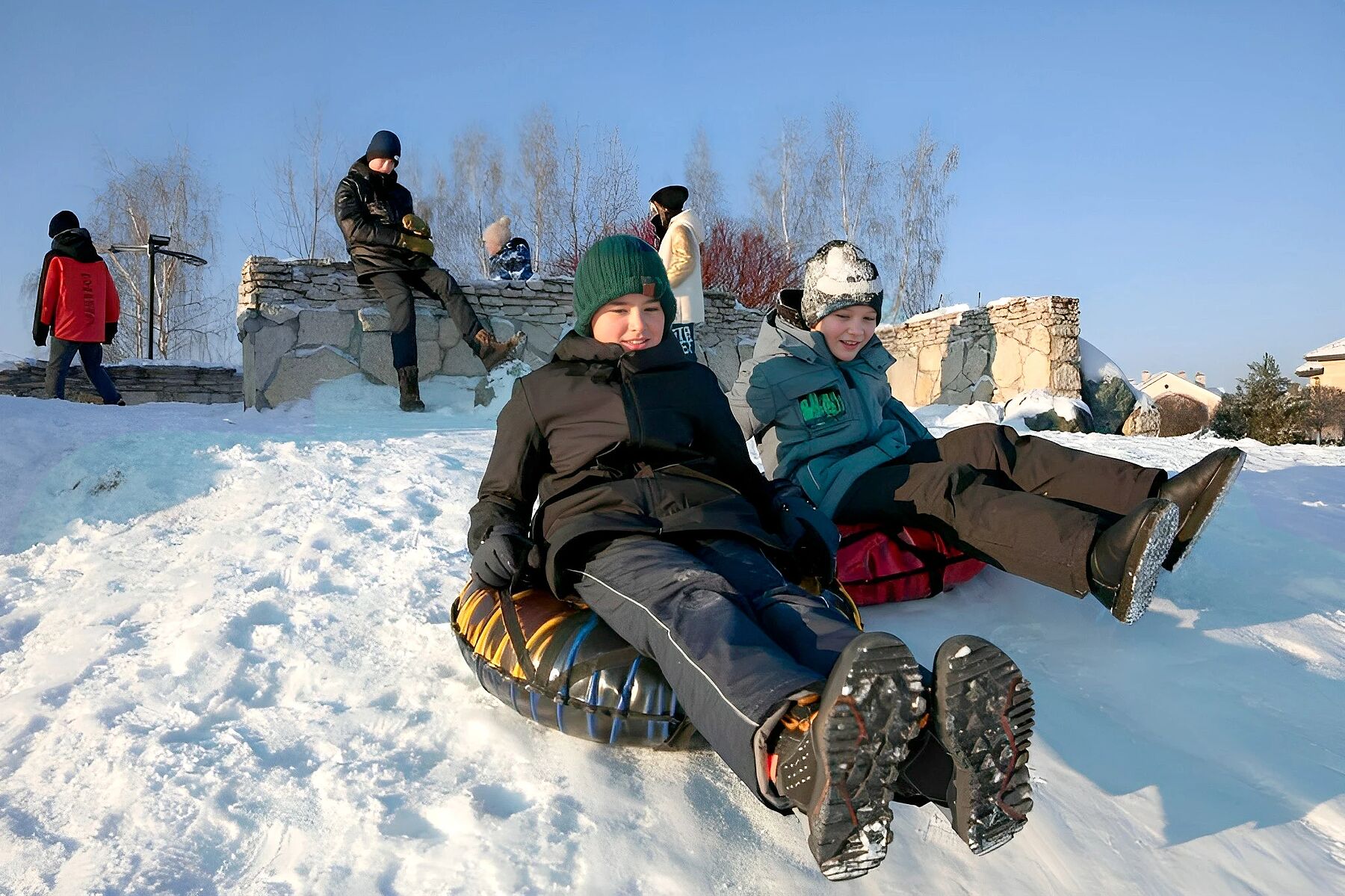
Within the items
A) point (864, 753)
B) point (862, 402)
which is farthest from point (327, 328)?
point (864, 753)

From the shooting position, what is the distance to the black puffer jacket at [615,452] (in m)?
2.00

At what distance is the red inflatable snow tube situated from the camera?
8.45 ft

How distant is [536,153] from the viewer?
20.0 metres

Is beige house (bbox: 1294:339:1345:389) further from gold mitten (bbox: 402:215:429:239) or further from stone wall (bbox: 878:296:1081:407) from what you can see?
gold mitten (bbox: 402:215:429:239)

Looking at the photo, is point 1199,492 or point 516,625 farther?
point 1199,492

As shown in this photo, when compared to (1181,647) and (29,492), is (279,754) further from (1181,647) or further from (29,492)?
(29,492)

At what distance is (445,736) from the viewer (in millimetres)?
1770

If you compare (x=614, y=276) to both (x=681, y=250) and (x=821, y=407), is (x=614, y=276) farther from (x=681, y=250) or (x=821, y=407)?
(x=681, y=250)

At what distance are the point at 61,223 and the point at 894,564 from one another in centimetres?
740

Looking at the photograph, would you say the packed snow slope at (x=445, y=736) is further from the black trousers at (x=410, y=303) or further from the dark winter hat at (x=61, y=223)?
the dark winter hat at (x=61, y=223)

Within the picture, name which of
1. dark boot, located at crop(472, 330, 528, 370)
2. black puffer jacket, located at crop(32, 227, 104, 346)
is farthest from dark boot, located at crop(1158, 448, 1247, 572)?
black puffer jacket, located at crop(32, 227, 104, 346)

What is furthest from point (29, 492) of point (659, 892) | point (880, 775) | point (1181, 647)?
point (1181, 647)

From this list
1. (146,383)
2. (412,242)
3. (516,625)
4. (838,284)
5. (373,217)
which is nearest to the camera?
(516,625)

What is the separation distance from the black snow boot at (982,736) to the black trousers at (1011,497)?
3.32ft
